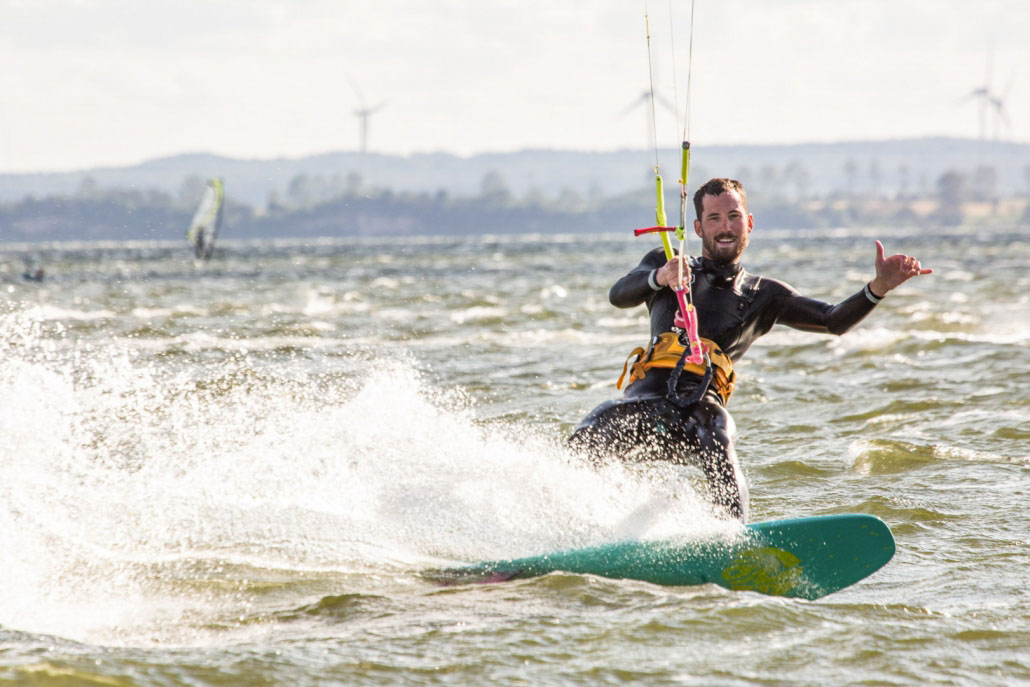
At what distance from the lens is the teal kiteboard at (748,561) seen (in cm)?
523

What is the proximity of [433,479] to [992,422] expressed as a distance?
5.47 metres

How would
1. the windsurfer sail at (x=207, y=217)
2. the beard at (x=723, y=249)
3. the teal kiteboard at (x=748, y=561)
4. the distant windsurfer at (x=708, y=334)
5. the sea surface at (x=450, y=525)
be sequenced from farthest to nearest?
1. the windsurfer sail at (x=207, y=217)
2. the beard at (x=723, y=249)
3. the distant windsurfer at (x=708, y=334)
4. the teal kiteboard at (x=748, y=561)
5. the sea surface at (x=450, y=525)

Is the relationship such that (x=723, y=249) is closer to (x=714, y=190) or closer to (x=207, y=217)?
(x=714, y=190)

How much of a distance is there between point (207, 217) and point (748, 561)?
44.4 meters

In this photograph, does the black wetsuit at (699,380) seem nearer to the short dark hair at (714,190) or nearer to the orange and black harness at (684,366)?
the orange and black harness at (684,366)

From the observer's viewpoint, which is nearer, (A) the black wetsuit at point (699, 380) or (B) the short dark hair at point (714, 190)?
(A) the black wetsuit at point (699, 380)

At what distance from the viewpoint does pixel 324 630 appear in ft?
14.9

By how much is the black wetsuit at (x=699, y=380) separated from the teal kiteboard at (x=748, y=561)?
0.28 m

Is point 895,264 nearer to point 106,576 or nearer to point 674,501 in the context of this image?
point 674,501

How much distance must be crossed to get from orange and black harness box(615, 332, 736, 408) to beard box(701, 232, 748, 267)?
0.43 metres

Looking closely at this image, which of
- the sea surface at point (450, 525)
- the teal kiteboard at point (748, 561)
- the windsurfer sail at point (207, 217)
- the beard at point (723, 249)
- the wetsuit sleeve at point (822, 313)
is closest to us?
the sea surface at point (450, 525)

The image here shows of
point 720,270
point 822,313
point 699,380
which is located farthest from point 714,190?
point 699,380

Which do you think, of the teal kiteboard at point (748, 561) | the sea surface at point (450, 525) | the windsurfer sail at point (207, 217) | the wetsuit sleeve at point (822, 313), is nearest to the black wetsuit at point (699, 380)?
the wetsuit sleeve at point (822, 313)

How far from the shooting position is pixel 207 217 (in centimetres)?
4703
